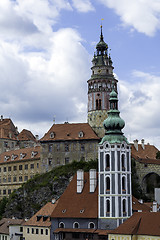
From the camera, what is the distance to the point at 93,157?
9000cm

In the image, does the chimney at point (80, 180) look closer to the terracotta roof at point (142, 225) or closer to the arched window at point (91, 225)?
the arched window at point (91, 225)

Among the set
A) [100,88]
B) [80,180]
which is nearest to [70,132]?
[100,88]

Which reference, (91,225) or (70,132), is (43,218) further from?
(70,132)

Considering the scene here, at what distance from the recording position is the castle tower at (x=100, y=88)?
9375 centimetres

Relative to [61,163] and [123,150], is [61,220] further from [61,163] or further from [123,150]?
[61,163]

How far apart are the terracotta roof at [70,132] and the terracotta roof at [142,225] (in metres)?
30.3

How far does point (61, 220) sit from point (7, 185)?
37.6 meters

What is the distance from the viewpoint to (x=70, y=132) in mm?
93625

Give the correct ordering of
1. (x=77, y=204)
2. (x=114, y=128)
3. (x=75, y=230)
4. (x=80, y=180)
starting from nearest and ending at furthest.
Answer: (x=75, y=230), (x=114, y=128), (x=77, y=204), (x=80, y=180)

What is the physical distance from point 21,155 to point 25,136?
22028 mm

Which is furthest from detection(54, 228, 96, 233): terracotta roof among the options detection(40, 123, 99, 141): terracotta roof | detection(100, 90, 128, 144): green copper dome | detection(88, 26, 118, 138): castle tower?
detection(88, 26, 118, 138): castle tower

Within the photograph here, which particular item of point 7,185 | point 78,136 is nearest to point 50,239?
point 78,136

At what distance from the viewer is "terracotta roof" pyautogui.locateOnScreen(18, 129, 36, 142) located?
12385 cm

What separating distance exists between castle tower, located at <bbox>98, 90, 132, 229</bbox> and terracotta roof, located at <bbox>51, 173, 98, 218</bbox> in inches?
80.2
